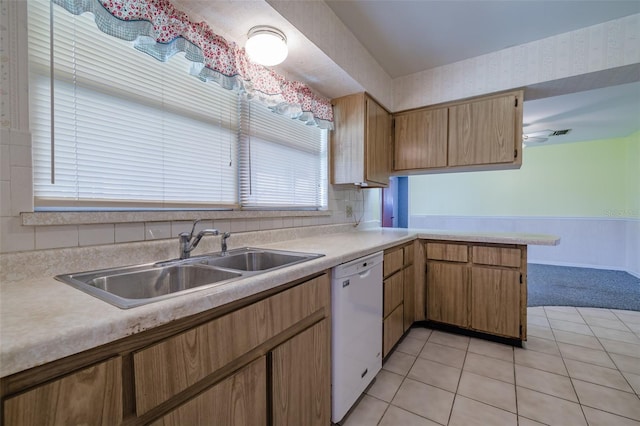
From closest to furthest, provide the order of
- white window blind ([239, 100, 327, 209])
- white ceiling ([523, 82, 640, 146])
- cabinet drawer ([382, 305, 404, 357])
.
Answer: white window blind ([239, 100, 327, 209])
cabinet drawer ([382, 305, 404, 357])
white ceiling ([523, 82, 640, 146])

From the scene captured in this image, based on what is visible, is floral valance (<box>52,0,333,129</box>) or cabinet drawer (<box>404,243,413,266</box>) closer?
floral valance (<box>52,0,333,129</box>)

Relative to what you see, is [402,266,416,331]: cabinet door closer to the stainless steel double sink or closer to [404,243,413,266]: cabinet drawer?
[404,243,413,266]: cabinet drawer

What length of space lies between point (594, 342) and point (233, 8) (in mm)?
3563

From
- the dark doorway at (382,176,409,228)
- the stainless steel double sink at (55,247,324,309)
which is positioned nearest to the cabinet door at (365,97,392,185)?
the stainless steel double sink at (55,247,324,309)

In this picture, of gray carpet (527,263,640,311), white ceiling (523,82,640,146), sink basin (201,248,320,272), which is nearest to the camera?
sink basin (201,248,320,272)

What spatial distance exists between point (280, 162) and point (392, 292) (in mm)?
1276

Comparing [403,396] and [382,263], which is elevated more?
[382,263]

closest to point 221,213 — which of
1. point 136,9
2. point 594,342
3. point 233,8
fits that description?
point 136,9

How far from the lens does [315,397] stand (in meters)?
1.21

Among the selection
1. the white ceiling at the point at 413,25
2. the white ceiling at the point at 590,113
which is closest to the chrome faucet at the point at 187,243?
the white ceiling at the point at 413,25

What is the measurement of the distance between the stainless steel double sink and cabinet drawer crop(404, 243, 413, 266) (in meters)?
1.19

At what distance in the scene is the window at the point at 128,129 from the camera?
3.26 feet

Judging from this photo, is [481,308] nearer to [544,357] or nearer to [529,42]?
[544,357]

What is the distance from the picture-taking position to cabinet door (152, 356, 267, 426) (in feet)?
2.37
